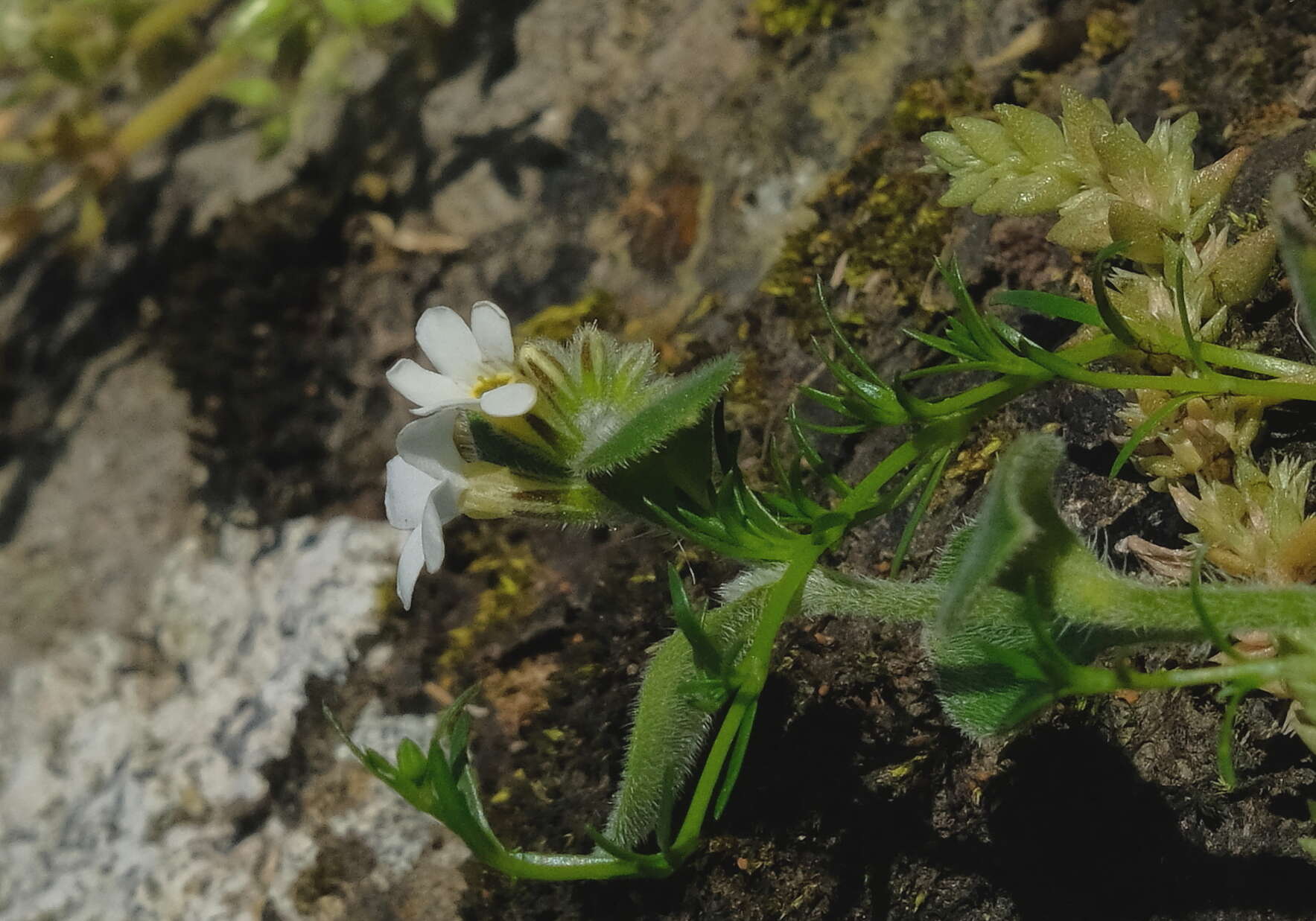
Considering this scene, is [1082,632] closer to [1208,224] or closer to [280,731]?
[1208,224]

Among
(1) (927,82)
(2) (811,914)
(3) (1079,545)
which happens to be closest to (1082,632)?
(3) (1079,545)

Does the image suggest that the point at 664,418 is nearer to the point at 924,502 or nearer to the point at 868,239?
the point at 924,502

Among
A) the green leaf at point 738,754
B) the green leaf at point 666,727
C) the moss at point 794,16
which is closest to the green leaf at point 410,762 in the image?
the green leaf at point 666,727

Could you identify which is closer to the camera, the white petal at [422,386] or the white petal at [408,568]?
the white petal at [408,568]

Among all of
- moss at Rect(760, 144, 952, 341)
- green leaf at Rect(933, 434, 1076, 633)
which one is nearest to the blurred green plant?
moss at Rect(760, 144, 952, 341)

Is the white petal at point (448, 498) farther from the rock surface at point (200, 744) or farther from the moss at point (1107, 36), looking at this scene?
the moss at point (1107, 36)

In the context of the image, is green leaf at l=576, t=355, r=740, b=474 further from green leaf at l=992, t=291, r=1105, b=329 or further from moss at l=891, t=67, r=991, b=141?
moss at l=891, t=67, r=991, b=141

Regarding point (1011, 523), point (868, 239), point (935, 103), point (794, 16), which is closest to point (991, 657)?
point (1011, 523)
